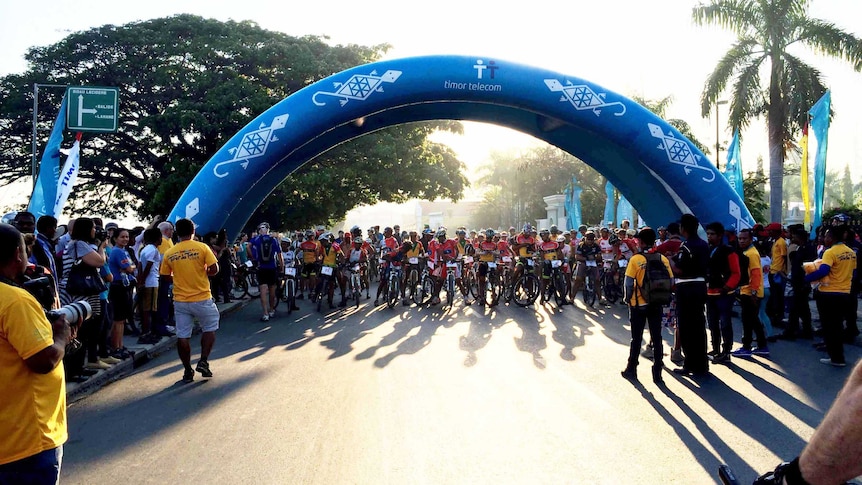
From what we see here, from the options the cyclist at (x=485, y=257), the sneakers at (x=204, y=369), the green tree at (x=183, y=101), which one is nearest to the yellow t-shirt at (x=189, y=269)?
the sneakers at (x=204, y=369)

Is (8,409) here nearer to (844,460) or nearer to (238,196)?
(844,460)

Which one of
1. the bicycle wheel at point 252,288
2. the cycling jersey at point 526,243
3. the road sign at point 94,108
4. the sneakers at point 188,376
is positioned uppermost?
the road sign at point 94,108

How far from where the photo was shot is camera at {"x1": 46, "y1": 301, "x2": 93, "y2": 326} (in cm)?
262

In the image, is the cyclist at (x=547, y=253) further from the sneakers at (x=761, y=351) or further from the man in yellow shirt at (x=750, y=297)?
the sneakers at (x=761, y=351)

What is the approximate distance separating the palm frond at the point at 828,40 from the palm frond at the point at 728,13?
4.65ft

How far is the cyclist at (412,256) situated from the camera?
14.5 m

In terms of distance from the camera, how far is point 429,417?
552cm

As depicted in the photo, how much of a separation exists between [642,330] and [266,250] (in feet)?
26.1

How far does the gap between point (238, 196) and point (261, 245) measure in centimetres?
114

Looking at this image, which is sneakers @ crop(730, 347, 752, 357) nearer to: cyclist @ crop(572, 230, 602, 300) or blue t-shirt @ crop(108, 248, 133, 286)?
cyclist @ crop(572, 230, 602, 300)

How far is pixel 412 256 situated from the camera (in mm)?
14539

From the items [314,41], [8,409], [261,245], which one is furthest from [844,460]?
[314,41]

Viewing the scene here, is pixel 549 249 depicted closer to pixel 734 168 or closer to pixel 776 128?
pixel 734 168

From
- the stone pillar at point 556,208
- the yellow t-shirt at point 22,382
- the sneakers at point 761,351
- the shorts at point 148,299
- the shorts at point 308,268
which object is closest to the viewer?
the yellow t-shirt at point 22,382
